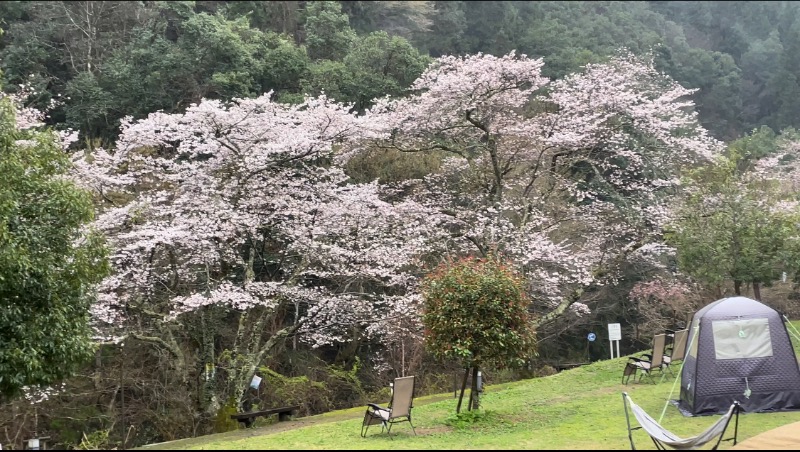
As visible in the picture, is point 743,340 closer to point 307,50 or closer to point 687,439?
point 687,439

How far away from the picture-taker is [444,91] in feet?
47.5

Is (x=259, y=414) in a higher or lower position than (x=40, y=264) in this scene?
lower

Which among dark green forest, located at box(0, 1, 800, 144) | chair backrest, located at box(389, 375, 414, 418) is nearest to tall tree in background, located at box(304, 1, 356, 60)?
dark green forest, located at box(0, 1, 800, 144)

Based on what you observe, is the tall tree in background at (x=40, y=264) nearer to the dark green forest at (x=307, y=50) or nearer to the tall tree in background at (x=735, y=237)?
A: the dark green forest at (x=307, y=50)

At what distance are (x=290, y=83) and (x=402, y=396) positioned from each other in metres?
15.2

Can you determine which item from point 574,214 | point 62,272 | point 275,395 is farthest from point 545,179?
point 62,272

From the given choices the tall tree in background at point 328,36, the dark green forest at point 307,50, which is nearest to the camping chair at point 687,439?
the dark green forest at point 307,50

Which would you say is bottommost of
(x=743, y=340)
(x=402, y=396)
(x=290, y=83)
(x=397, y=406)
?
(x=397, y=406)

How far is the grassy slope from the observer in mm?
7312

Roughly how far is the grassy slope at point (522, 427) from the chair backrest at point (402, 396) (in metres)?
0.29

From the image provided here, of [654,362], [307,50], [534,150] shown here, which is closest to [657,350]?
[654,362]

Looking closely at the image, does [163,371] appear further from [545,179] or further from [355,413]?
[545,179]

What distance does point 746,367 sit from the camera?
347 inches

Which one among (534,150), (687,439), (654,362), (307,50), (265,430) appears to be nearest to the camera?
(687,439)
